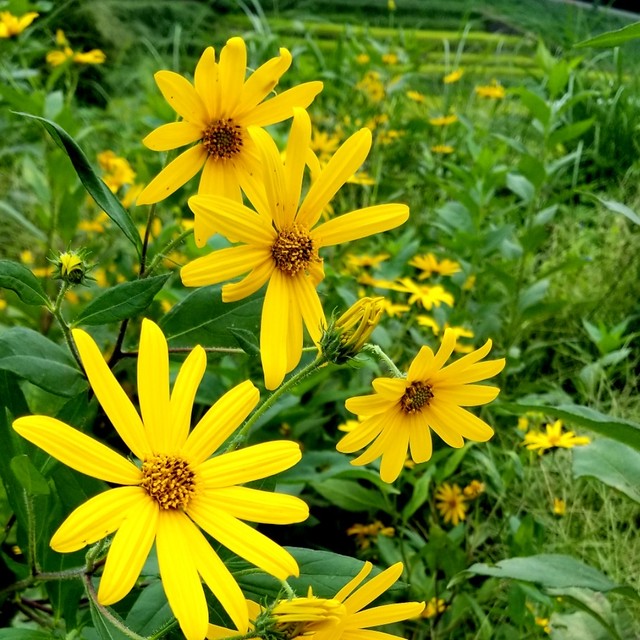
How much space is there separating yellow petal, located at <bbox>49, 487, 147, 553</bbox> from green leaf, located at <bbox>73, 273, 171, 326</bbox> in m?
0.17

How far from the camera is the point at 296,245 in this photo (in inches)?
21.8

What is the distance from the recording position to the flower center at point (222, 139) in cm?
57

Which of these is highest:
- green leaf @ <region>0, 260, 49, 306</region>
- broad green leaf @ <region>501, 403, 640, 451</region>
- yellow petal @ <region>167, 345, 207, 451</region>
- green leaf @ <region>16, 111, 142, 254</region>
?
green leaf @ <region>16, 111, 142, 254</region>

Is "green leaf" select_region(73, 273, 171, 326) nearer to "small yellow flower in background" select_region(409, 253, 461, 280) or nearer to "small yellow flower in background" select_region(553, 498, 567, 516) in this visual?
"small yellow flower in background" select_region(553, 498, 567, 516)

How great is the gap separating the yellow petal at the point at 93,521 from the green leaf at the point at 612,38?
1.63 ft

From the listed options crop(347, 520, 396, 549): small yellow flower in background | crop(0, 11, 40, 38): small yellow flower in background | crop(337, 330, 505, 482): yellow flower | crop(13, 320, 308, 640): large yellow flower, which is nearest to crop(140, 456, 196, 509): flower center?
crop(13, 320, 308, 640): large yellow flower

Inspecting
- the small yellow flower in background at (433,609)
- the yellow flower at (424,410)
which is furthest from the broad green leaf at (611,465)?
the yellow flower at (424,410)

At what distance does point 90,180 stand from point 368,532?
777 millimetres

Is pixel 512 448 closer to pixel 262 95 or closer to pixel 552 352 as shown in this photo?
pixel 552 352

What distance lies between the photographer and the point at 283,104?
57 centimetres

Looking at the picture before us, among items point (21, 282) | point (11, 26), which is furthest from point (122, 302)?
point (11, 26)

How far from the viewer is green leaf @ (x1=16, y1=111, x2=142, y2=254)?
54 cm

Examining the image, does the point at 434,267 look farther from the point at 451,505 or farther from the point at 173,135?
the point at 173,135

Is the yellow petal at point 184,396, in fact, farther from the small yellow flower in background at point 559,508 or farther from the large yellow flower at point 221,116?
the small yellow flower in background at point 559,508
